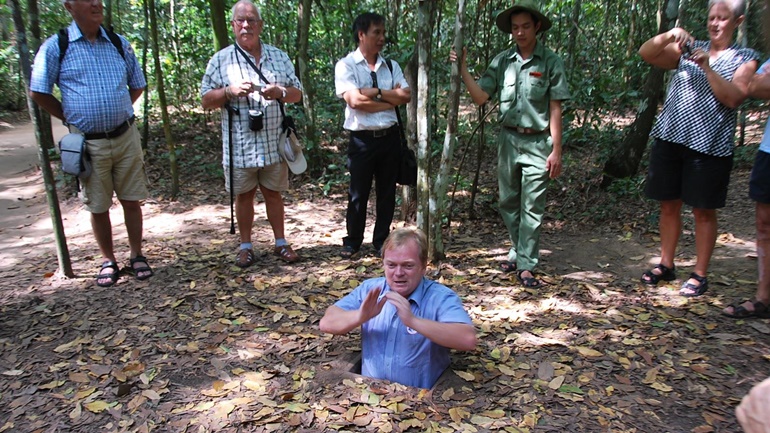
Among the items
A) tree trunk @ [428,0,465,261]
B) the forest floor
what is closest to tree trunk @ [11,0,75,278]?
the forest floor

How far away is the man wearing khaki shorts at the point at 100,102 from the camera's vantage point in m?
3.87

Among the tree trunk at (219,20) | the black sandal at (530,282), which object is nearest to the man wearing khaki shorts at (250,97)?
the black sandal at (530,282)

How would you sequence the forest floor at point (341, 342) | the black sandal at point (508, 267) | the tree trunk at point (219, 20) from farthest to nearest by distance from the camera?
the tree trunk at point (219, 20)
the black sandal at point (508, 267)
the forest floor at point (341, 342)

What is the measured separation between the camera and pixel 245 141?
440 centimetres

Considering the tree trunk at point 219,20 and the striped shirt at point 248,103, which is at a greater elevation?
the tree trunk at point 219,20

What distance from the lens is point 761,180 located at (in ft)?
11.5

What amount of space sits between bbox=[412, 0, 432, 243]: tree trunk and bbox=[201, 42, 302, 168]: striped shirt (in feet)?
3.81

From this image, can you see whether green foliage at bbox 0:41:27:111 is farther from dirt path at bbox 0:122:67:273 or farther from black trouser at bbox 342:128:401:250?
black trouser at bbox 342:128:401:250

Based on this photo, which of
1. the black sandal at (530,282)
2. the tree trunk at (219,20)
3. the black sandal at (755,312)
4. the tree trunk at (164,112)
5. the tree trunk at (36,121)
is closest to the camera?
the black sandal at (755,312)

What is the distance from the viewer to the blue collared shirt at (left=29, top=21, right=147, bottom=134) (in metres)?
3.83

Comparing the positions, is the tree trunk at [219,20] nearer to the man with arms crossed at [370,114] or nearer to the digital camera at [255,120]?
the man with arms crossed at [370,114]

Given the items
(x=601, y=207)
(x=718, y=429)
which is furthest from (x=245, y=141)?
(x=601, y=207)

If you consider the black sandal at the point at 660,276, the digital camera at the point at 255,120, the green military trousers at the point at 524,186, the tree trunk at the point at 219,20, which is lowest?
the black sandal at the point at 660,276

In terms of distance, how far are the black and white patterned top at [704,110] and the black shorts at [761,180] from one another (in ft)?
0.88
